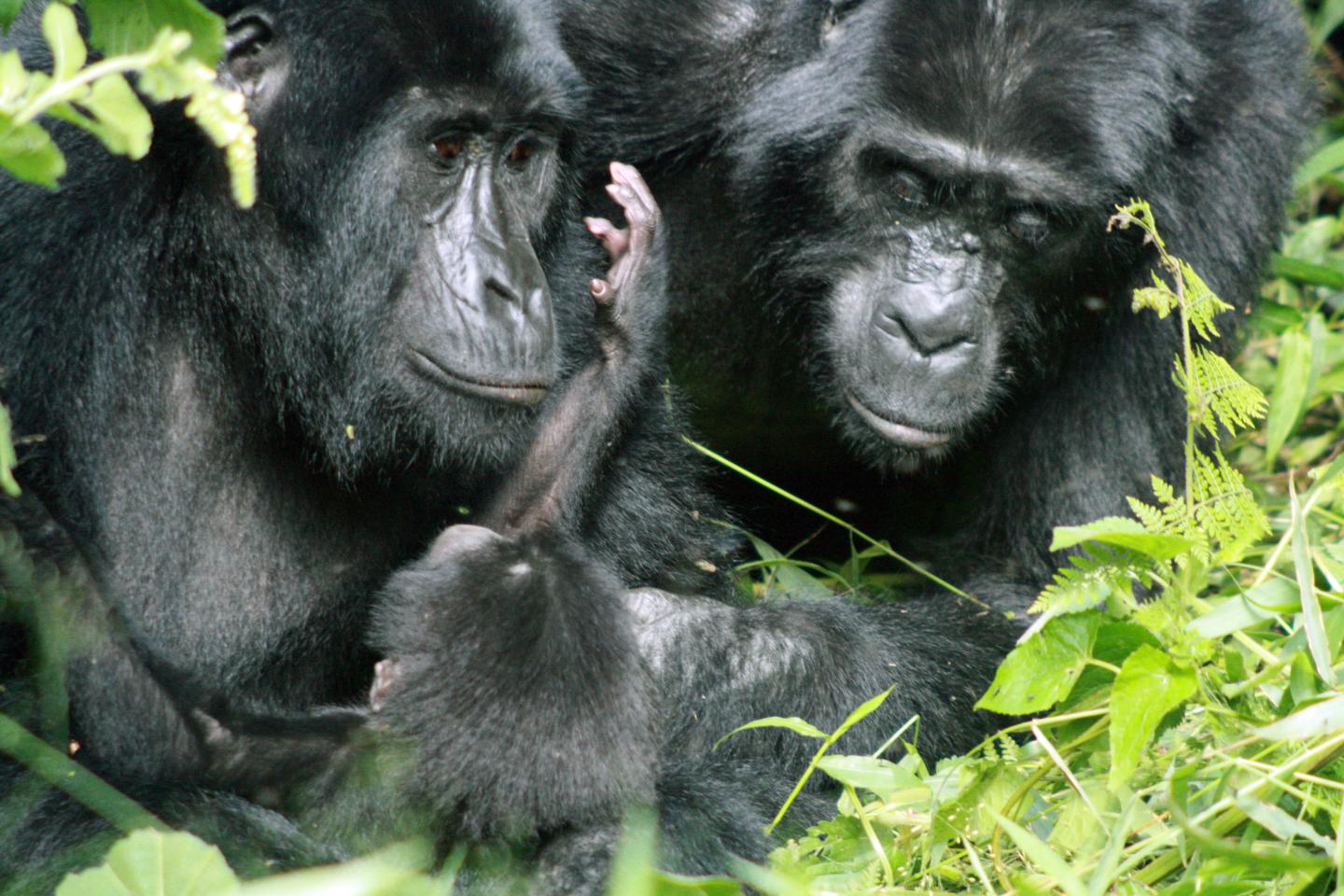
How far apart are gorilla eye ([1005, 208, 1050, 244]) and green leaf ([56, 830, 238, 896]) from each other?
2.62m

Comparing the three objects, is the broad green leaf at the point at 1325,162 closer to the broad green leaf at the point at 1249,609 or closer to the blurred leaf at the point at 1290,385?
the blurred leaf at the point at 1290,385

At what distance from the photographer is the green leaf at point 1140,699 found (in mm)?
2762

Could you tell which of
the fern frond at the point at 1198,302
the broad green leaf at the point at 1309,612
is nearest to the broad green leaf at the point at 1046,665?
the broad green leaf at the point at 1309,612

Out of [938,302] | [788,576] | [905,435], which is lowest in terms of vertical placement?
[788,576]

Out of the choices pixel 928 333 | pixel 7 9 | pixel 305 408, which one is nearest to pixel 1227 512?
pixel 928 333

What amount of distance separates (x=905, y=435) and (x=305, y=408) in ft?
5.25

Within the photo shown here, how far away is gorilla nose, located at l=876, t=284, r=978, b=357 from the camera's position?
4.08m

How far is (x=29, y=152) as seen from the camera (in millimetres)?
2195

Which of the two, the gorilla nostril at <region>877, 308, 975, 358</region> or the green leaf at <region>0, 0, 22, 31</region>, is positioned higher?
the green leaf at <region>0, 0, 22, 31</region>

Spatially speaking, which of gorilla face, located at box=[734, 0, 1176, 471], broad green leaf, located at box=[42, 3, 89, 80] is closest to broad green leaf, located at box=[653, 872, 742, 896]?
broad green leaf, located at box=[42, 3, 89, 80]

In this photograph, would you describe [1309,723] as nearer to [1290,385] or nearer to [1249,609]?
[1249,609]

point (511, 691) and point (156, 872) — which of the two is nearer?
point (156, 872)

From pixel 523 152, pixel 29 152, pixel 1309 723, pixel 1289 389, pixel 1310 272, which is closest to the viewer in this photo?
pixel 29 152

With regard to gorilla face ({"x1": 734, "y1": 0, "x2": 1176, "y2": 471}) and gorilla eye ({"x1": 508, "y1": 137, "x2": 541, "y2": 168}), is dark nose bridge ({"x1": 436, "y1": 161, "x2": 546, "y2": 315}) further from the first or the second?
gorilla face ({"x1": 734, "y1": 0, "x2": 1176, "y2": 471})
